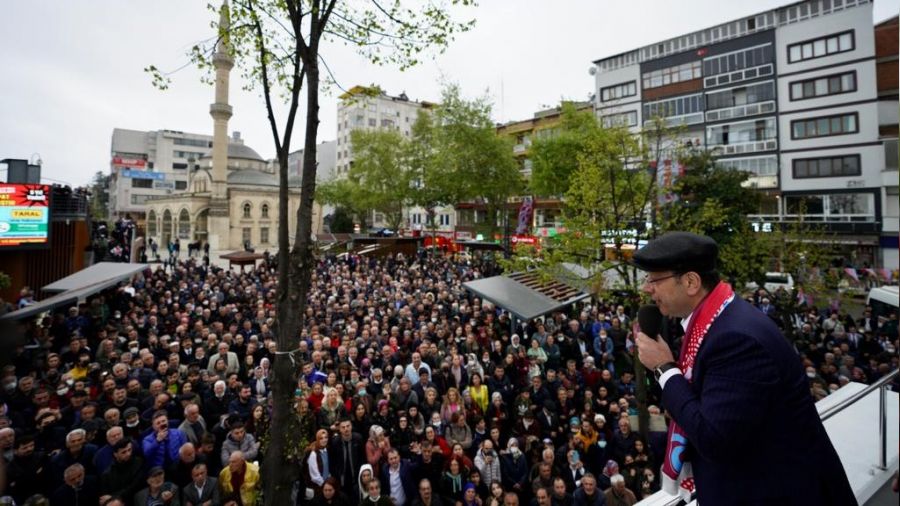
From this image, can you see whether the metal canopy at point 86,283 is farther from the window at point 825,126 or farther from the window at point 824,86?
the window at point 824,86

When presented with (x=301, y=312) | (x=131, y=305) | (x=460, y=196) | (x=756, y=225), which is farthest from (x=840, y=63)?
(x=131, y=305)

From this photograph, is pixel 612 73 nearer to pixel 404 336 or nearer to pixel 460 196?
pixel 460 196

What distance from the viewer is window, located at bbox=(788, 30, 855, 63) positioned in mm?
28253

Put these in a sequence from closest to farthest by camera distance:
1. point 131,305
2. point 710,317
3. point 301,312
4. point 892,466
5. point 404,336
→ point 710,317
point 892,466
point 301,312
point 404,336
point 131,305

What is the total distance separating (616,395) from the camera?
10430 millimetres

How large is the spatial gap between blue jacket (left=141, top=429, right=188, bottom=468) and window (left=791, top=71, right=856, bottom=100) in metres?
38.7

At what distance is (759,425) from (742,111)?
1496 inches

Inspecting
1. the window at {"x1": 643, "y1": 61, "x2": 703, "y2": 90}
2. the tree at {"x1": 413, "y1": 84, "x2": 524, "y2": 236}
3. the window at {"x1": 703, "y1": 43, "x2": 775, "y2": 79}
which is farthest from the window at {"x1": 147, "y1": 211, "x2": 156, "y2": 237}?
the window at {"x1": 703, "y1": 43, "x2": 775, "y2": 79}

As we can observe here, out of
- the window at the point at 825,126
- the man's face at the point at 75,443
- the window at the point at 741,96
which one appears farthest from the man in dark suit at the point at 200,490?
the window at the point at 741,96

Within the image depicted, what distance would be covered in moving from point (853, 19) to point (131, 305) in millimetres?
41861

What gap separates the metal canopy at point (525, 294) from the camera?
13063 millimetres

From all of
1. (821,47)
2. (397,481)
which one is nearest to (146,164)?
(397,481)

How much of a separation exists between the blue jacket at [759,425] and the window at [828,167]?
1433 inches

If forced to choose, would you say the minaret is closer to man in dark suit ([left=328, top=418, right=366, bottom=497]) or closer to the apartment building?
the apartment building
